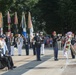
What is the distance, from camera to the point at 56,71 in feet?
49.4

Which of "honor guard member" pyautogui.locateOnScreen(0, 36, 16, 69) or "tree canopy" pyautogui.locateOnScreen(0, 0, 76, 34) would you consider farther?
"tree canopy" pyautogui.locateOnScreen(0, 0, 76, 34)

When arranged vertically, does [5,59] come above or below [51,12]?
below

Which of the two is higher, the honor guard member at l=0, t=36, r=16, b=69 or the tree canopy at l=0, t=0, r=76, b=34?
the tree canopy at l=0, t=0, r=76, b=34

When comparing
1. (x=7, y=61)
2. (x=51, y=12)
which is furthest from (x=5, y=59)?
(x=51, y=12)

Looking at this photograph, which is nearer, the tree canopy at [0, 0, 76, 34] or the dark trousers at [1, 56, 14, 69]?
the dark trousers at [1, 56, 14, 69]

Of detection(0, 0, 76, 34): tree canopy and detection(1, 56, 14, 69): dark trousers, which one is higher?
detection(0, 0, 76, 34): tree canopy

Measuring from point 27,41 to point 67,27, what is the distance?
2803 centimetres

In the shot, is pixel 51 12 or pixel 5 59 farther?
pixel 51 12

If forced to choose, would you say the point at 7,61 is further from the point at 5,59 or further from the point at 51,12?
the point at 51,12

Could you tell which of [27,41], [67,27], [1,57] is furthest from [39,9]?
[1,57]

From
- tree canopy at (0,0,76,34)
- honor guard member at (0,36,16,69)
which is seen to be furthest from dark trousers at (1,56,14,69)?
tree canopy at (0,0,76,34)

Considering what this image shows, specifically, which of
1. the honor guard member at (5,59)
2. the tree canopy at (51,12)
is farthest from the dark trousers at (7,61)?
the tree canopy at (51,12)

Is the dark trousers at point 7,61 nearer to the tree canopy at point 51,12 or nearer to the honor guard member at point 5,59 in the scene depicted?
the honor guard member at point 5,59

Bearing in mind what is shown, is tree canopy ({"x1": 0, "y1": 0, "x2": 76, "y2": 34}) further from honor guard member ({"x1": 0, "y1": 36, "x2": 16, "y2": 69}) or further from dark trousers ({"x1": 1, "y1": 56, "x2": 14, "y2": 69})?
dark trousers ({"x1": 1, "y1": 56, "x2": 14, "y2": 69})
